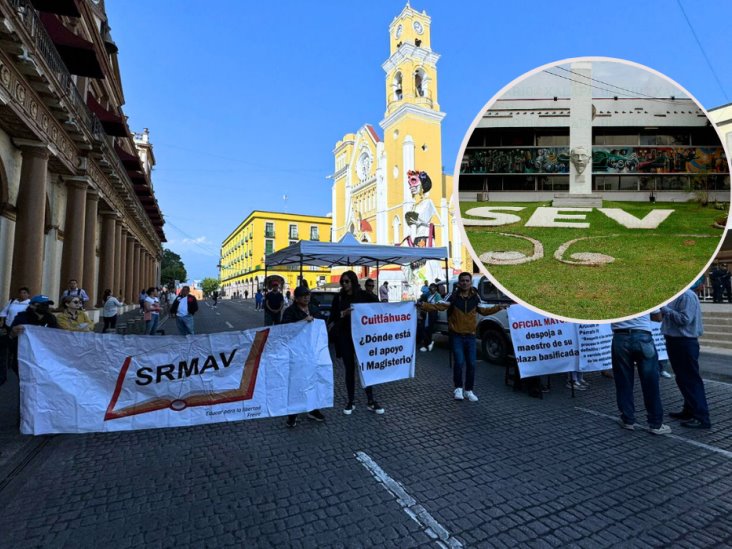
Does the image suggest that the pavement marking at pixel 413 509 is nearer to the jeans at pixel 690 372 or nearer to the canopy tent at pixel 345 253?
the jeans at pixel 690 372

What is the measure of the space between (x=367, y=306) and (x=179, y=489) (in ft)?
10.4

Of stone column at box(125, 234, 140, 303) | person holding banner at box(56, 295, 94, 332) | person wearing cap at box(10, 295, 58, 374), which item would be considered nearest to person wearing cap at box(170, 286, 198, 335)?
person holding banner at box(56, 295, 94, 332)

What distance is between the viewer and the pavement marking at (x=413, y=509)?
8.55 ft

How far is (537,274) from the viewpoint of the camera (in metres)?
1.24

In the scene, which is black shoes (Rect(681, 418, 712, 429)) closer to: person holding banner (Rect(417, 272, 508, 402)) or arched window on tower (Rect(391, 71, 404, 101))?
person holding banner (Rect(417, 272, 508, 402))

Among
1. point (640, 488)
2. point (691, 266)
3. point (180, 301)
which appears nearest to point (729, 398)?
point (640, 488)

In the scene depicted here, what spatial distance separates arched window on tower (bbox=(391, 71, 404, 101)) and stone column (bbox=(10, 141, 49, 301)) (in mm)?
40701

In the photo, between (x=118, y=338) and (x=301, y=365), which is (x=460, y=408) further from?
(x=118, y=338)

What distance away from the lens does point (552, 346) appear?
6344mm

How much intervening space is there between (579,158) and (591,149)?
5cm

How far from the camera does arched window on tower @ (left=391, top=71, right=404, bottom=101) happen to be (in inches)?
1774

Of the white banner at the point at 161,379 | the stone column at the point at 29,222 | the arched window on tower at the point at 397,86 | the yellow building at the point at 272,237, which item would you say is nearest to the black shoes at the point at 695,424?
the white banner at the point at 161,379

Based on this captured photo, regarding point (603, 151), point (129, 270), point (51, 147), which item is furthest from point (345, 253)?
point (129, 270)

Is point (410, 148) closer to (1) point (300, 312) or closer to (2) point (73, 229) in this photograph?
(2) point (73, 229)
